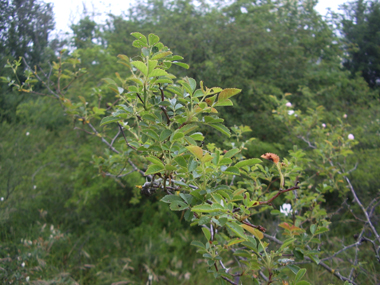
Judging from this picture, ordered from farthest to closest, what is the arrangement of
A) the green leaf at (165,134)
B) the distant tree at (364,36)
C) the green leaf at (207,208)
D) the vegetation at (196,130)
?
1. the distant tree at (364,36)
2. the vegetation at (196,130)
3. the green leaf at (165,134)
4. the green leaf at (207,208)

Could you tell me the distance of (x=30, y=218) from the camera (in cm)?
356

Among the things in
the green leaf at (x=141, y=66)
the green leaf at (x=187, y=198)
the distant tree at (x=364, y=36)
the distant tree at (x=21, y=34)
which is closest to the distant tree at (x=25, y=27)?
the distant tree at (x=21, y=34)

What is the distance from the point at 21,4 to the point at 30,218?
9.50 ft

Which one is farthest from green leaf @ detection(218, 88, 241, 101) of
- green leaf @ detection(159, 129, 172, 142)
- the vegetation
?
the vegetation

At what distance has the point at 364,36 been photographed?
970cm

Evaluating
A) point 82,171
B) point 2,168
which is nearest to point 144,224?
point 82,171

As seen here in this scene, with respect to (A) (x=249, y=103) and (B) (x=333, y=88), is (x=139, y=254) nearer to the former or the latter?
(A) (x=249, y=103)

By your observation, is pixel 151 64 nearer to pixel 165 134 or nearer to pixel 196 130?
pixel 165 134

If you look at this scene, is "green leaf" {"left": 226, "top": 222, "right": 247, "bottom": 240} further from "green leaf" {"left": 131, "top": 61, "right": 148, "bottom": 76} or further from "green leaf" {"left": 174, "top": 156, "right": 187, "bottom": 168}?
"green leaf" {"left": 131, "top": 61, "right": 148, "bottom": 76}

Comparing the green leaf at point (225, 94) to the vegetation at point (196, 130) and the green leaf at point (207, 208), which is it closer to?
the green leaf at point (207, 208)

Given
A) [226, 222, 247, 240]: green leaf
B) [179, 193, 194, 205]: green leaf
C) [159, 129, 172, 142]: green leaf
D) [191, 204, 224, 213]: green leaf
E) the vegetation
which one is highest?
[159, 129, 172, 142]: green leaf

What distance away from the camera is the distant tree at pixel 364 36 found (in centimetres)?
916

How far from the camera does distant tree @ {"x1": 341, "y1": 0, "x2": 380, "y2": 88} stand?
361 inches

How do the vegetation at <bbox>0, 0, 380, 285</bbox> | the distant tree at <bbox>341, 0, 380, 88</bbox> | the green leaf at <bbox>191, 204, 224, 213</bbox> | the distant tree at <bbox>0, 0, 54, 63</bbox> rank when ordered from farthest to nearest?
the distant tree at <bbox>341, 0, 380, 88</bbox>
the distant tree at <bbox>0, 0, 54, 63</bbox>
the vegetation at <bbox>0, 0, 380, 285</bbox>
the green leaf at <bbox>191, 204, 224, 213</bbox>
